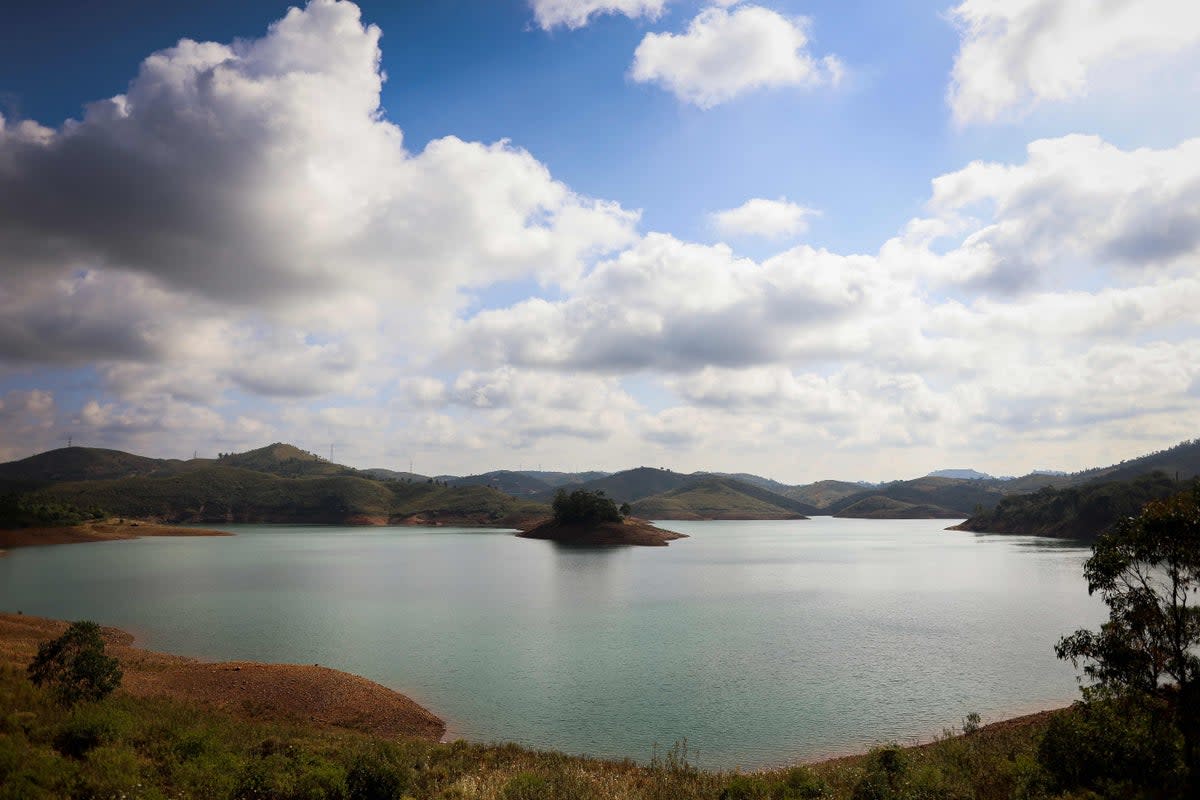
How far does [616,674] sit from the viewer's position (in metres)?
38.8

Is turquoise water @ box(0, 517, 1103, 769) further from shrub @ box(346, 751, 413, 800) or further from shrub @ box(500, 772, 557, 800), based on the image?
shrub @ box(346, 751, 413, 800)

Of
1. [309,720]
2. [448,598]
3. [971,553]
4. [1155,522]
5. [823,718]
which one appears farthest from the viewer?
[971,553]

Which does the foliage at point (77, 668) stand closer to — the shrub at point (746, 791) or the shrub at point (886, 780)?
the shrub at point (746, 791)

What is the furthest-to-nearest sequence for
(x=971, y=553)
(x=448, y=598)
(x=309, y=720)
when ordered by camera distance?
(x=971, y=553), (x=448, y=598), (x=309, y=720)

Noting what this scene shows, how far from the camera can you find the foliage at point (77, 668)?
24672 millimetres

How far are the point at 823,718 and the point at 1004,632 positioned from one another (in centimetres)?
3172

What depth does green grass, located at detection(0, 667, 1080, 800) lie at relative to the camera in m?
16.6

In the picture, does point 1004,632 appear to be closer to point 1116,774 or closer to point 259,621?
point 1116,774

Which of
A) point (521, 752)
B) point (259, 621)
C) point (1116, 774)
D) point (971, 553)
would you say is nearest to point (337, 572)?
point (259, 621)

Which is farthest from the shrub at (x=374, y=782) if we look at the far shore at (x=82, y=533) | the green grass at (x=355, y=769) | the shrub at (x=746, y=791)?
the far shore at (x=82, y=533)

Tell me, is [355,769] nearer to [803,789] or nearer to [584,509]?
[803,789]

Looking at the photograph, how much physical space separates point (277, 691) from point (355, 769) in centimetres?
1827

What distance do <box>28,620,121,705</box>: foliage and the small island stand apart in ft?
474

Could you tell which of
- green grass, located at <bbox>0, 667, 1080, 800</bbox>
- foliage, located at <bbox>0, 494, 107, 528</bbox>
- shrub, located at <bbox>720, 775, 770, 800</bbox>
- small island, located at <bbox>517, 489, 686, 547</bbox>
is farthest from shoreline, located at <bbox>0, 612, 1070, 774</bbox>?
foliage, located at <bbox>0, 494, 107, 528</bbox>
